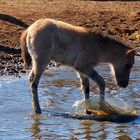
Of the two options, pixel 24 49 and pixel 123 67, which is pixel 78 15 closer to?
pixel 123 67

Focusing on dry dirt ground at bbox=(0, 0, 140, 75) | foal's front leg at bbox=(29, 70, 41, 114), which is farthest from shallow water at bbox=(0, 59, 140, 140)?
dry dirt ground at bbox=(0, 0, 140, 75)

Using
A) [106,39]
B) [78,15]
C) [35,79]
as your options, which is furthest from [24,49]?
[78,15]

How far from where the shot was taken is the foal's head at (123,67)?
452 inches

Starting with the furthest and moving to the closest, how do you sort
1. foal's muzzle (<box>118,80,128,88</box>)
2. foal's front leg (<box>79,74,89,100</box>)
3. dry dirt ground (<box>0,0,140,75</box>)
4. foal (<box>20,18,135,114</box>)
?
dry dirt ground (<box>0,0,140,75</box>)
foal's muzzle (<box>118,80,128,88</box>)
foal's front leg (<box>79,74,89,100</box>)
foal (<box>20,18,135,114</box>)

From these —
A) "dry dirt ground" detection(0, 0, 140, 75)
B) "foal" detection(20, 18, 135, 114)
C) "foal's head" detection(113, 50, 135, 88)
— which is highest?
"foal" detection(20, 18, 135, 114)

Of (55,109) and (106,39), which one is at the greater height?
(106,39)

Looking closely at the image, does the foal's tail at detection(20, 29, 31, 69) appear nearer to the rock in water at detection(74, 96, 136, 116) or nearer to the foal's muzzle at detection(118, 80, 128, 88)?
the rock in water at detection(74, 96, 136, 116)

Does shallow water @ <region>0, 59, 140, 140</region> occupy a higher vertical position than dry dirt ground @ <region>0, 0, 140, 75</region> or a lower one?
higher

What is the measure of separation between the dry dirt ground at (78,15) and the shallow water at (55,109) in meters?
2.76

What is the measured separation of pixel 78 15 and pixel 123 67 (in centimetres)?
978

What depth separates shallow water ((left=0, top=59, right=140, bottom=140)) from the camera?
373 inches

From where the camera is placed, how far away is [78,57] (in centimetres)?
1112

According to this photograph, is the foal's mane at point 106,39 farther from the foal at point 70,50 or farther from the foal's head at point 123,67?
the foal's head at point 123,67

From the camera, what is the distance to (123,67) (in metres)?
11.6
